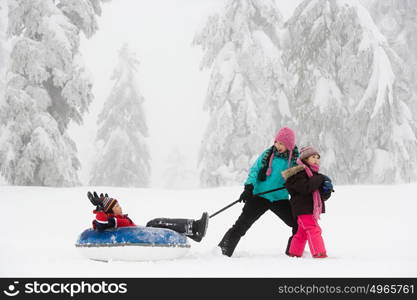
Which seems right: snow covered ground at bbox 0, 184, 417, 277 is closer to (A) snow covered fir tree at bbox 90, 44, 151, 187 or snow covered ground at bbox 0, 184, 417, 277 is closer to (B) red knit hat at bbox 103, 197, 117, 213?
(B) red knit hat at bbox 103, 197, 117, 213

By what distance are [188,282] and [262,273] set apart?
0.81 metres

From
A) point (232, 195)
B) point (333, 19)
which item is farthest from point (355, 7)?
point (232, 195)

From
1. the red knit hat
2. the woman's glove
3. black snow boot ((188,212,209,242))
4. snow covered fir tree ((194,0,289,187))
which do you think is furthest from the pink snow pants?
snow covered fir tree ((194,0,289,187))

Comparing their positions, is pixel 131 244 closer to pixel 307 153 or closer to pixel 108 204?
pixel 108 204

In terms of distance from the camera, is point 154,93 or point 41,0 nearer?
point 41,0

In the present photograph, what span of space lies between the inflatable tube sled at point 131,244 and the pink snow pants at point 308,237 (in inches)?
53.9

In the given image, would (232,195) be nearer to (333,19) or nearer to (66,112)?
(66,112)

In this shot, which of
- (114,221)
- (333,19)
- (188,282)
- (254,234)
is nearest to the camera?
(188,282)

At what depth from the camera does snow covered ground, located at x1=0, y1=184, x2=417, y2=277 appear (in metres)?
4.86

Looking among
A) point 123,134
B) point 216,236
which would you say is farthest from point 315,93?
point 123,134

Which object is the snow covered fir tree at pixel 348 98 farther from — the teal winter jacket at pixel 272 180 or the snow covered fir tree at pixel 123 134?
the teal winter jacket at pixel 272 180

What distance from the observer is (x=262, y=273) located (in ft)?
15.6

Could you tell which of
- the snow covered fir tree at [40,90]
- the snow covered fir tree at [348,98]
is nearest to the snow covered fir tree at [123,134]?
the snow covered fir tree at [348,98]

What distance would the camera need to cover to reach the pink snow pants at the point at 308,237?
6.01 meters
